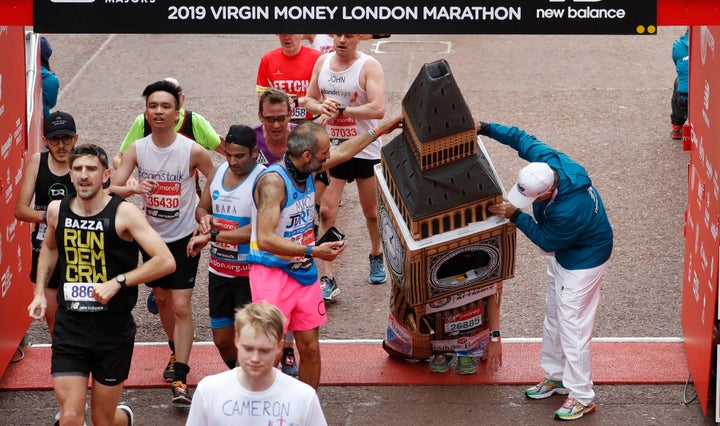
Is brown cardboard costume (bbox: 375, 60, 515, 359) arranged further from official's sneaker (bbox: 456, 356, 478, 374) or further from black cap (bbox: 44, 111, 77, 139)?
black cap (bbox: 44, 111, 77, 139)

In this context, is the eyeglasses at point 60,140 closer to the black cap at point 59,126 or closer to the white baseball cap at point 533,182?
the black cap at point 59,126

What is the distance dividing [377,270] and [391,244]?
6.89ft

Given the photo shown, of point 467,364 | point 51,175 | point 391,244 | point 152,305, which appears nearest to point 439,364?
point 467,364

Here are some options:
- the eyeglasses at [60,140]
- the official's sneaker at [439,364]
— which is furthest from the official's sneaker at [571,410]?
the eyeglasses at [60,140]

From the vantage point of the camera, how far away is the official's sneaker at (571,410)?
7.60 metres

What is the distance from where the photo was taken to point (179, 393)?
7848mm

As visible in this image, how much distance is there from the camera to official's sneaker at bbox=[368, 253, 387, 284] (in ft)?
32.6

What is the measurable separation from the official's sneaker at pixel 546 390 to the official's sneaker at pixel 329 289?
2.18 m

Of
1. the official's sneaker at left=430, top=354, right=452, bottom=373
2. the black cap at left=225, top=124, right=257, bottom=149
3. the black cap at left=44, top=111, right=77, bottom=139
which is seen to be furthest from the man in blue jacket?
the black cap at left=44, top=111, right=77, bottom=139

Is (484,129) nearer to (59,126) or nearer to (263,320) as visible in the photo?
(59,126)

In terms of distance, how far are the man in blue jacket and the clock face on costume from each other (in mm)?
660

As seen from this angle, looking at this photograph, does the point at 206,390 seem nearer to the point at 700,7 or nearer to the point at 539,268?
the point at 700,7

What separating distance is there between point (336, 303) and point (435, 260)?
2.21 meters

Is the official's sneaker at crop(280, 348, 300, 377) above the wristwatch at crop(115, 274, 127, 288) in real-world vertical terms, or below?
below
